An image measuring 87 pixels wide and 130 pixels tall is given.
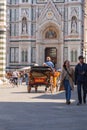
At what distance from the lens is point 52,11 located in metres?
72.1

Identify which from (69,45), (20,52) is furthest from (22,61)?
(69,45)

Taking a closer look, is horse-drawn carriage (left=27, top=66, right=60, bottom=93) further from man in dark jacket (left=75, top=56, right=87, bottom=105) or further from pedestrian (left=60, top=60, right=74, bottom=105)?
man in dark jacket (left=75, top=56, right=87, bottom=105)

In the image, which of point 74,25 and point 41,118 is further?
point 74,25

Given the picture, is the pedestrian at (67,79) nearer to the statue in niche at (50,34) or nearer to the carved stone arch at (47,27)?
the carved stone arch at (47,27)

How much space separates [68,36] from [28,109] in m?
56.6

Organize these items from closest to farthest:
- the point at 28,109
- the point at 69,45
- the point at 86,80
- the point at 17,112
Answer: the point at 17,112
the point at 28,109
the point at 86,80
the point at 69,45

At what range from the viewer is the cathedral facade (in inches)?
2798

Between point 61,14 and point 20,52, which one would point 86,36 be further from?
point 20,52

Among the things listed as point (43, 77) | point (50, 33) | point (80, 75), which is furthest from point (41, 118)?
point (50, 33)

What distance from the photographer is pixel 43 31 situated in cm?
7269

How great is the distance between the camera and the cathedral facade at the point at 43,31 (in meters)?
71.1

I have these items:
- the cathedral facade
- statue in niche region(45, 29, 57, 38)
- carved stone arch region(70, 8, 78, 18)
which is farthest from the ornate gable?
carved stone arch region(70, 8, 78, 18)

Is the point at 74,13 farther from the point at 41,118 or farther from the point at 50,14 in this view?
the point at 41,118

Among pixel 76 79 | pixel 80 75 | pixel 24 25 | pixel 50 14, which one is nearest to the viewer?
pixel 80 75
